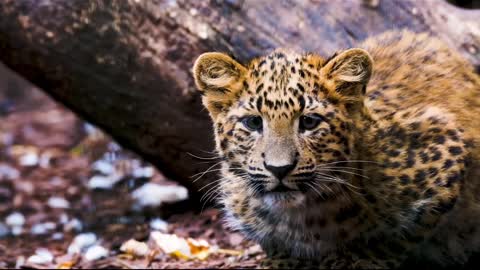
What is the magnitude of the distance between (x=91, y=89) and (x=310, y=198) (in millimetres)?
2734

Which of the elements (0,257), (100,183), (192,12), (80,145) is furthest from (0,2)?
(80,145)

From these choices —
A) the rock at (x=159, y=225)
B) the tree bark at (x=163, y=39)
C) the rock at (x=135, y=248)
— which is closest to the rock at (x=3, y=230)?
the rock at (x=135, y=248)

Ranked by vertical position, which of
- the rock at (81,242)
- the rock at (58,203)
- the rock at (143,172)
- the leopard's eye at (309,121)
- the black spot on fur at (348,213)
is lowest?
the rock at (81,242)

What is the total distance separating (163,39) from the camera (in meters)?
7.65

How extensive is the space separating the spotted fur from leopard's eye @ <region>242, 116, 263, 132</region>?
0.03 meters

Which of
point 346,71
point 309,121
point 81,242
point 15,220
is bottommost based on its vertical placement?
point 81,242

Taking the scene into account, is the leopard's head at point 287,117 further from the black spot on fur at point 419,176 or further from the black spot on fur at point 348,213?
the black spot on fur at point 419,176

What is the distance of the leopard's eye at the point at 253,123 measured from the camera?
19.2ft

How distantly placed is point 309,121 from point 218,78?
788 millimetres

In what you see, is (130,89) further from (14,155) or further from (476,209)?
(14,155)

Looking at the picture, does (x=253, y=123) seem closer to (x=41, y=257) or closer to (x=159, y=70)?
(x=159, y=70)

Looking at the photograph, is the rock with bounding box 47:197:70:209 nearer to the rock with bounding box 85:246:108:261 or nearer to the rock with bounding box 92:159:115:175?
the rock with bounding box 92:159:115:175

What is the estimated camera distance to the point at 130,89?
7.86 m

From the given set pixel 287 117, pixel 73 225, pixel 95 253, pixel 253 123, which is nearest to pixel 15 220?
pixel 73 225
